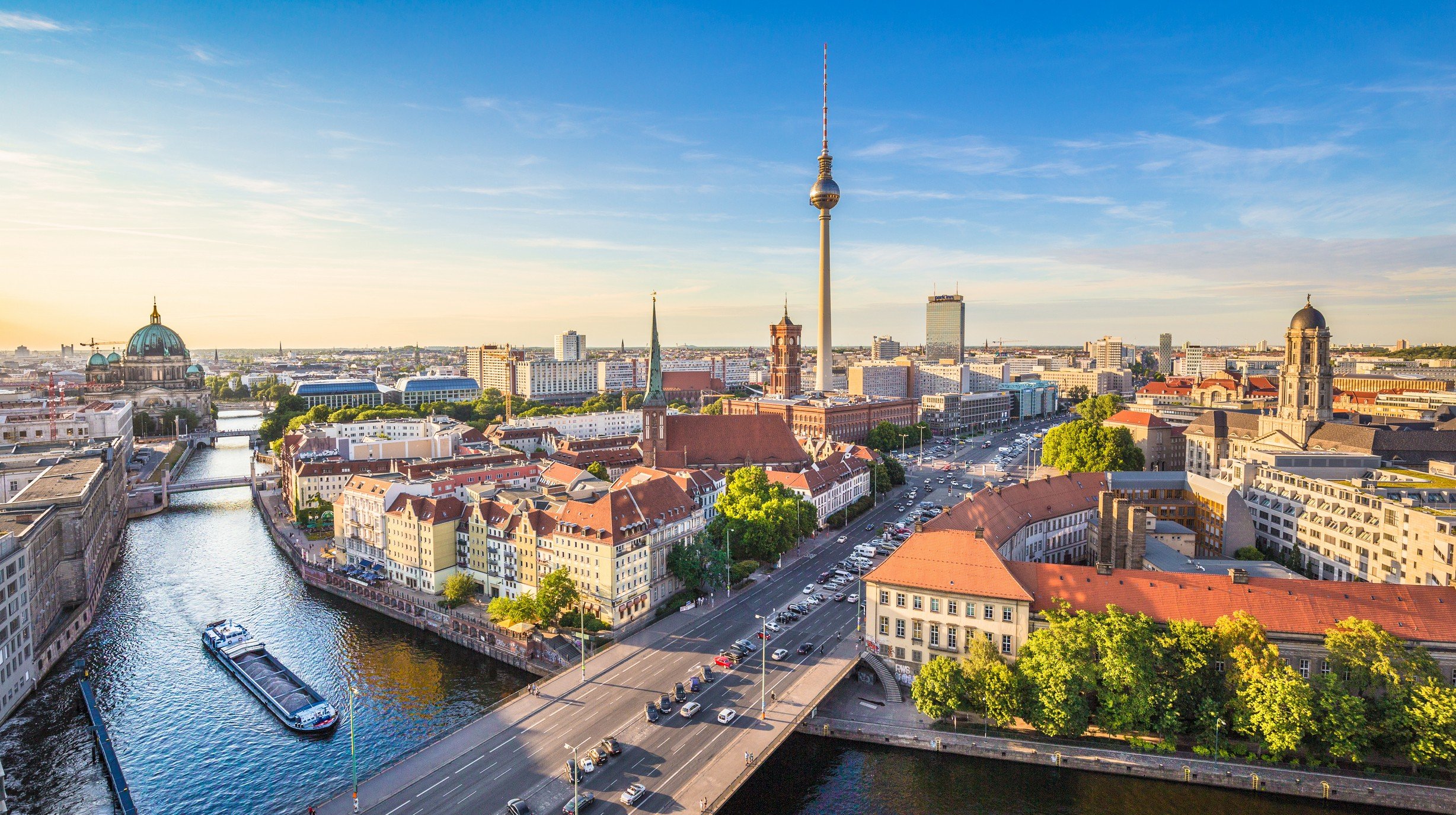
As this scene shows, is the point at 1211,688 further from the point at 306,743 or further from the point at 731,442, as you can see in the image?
the point at 731,442

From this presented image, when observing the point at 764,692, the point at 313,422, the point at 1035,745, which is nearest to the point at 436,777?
the point at 764,692

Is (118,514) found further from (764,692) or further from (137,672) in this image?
(764,692)

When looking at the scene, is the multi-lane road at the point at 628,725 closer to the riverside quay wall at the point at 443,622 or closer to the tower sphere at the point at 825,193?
the riverside quay wall at the point at 443,622

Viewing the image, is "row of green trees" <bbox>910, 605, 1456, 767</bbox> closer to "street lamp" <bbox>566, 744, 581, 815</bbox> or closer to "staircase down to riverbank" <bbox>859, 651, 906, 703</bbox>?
"staircase down to riverbank" <bbox>859, 651, 906, 703</bbox>

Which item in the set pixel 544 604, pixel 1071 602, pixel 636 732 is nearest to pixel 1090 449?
pixel 1071 602

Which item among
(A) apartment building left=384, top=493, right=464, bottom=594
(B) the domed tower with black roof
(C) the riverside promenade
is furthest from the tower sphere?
(C) the riverside promenade
